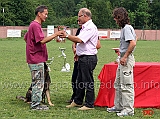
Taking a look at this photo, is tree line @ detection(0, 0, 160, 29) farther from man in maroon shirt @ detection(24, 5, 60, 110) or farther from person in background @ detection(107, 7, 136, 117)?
person in background @ detection(107, 7, 136, 117)

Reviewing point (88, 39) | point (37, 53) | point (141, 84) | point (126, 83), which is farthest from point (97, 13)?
point (126, 83)

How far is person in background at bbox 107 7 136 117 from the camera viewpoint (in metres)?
6.08

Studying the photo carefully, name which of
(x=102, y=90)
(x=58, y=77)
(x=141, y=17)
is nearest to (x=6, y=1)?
(x=141, y=17)

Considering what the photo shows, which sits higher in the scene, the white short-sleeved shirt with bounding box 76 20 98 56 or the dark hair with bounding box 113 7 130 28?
the dark hair with bounding box 113 7 130 28

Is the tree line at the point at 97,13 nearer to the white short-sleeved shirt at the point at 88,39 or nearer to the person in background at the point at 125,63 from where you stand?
the white short-sleeved shirt at the point at 88,39

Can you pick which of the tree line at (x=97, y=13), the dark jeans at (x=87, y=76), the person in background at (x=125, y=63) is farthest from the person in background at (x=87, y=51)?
the tree line at (x=97, y=13)

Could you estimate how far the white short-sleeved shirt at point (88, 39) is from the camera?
21.4ft

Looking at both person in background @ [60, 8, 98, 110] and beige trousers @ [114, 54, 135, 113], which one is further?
person in background @ [60, 8, 98, 110]

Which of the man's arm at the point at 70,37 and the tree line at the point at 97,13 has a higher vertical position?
the tree line at the point at 97,13

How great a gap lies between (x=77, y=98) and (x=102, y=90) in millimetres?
525

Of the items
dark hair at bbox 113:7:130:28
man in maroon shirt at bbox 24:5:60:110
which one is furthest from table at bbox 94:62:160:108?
man in maroon shirt at bbox 24:5:60:110

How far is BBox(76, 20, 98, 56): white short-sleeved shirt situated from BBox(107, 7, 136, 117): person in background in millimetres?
569

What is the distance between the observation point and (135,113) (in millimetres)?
6531

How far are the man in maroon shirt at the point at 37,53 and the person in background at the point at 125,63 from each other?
1.26 m
